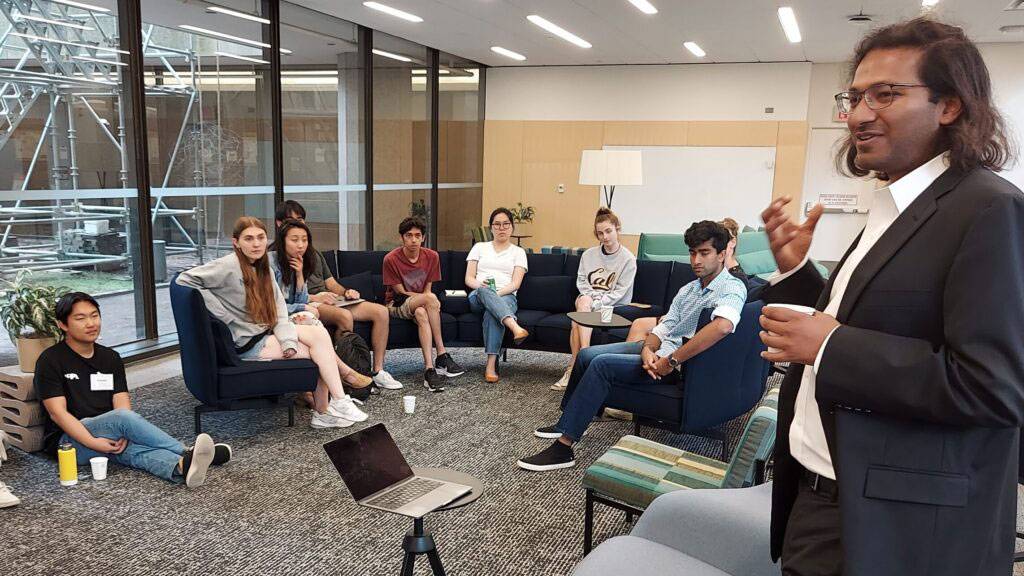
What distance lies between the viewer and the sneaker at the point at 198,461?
342 centimetres

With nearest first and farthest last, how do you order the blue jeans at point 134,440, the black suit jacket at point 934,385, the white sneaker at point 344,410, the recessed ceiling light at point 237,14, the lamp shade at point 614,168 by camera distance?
the black suit jacket at point 934,385, the blue jeans at point 134,440, the white sneaker at point 344,410, the recessed ceiling light at point 237,14, the lamp shade at point 614,168

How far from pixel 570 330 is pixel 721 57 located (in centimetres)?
633

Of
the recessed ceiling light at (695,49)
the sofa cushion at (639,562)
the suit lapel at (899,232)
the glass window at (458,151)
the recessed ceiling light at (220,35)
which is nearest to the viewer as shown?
the suit lapel at (899,232)

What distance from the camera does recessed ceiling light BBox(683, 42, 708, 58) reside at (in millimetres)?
9289

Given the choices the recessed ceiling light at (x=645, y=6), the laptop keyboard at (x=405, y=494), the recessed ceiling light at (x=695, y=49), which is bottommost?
the laptop keyboard at (x=405, y=494)

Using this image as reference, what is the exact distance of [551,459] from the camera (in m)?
3.83

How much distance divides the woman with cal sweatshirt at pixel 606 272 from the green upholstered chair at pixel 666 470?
270 cm

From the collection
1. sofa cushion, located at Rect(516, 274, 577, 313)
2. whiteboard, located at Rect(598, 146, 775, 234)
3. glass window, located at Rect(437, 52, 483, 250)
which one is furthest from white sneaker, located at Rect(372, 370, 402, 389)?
whiteboard, located at Rect(598, 146, 775, 234)

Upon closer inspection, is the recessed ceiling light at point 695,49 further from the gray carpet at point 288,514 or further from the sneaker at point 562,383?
the gray carpet at point 288,514

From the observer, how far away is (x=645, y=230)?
37.4 feet

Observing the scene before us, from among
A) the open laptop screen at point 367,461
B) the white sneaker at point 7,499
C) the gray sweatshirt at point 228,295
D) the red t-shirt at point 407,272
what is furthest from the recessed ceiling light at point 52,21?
the open laptop screen at point 367,461

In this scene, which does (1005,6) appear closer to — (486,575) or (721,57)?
(721,57)

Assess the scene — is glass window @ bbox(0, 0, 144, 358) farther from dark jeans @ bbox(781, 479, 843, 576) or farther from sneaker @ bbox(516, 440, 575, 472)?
dark jeans @ bbox(781, 479, 843, 576)

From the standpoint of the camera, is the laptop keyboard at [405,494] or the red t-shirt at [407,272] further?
the red t-shirt at [407,272]
